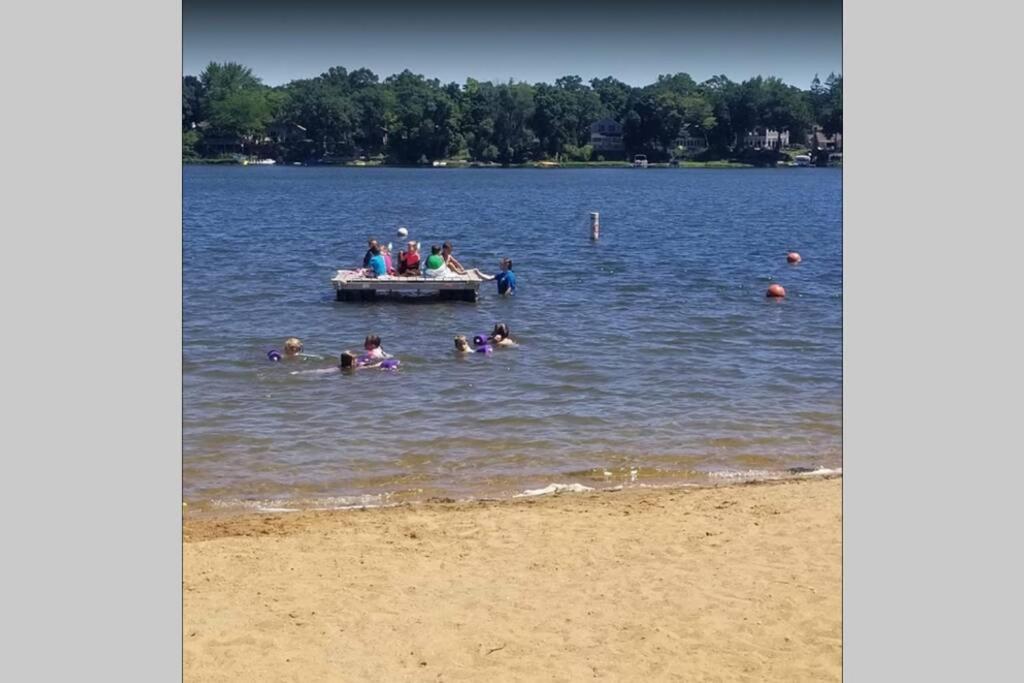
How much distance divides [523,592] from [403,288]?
1612 cm

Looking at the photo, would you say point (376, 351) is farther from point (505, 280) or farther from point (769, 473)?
point (505, 280)

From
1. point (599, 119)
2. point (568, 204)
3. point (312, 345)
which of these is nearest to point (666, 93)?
point (599, 119)

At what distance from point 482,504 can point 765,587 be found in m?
3.17

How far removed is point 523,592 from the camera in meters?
8.11

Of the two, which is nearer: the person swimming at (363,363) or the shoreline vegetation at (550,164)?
the person swimming at (363,363)

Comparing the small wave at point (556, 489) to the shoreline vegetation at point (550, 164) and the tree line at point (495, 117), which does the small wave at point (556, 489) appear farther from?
the shoreline vegetation at point (550, 164)

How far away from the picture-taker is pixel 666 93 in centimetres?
9462

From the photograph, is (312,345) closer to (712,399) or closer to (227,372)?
(227,372)

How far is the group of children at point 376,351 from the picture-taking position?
56.3ft

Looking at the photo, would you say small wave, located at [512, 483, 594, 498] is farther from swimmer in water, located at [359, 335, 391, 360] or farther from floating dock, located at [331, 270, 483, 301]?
floating dock, located at [331, 270, 483, 301]

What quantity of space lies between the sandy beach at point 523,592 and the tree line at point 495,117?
16320 mm

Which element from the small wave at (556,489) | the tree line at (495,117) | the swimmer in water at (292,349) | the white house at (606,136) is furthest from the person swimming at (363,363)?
the white house at (606,136)

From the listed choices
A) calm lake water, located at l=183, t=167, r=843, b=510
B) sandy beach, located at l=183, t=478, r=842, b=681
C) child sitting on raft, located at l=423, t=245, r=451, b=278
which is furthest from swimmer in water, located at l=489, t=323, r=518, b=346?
sandy beach, located at l=183, t=478, r=842, b=681

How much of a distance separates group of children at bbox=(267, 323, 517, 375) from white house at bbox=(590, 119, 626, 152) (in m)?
95.0
